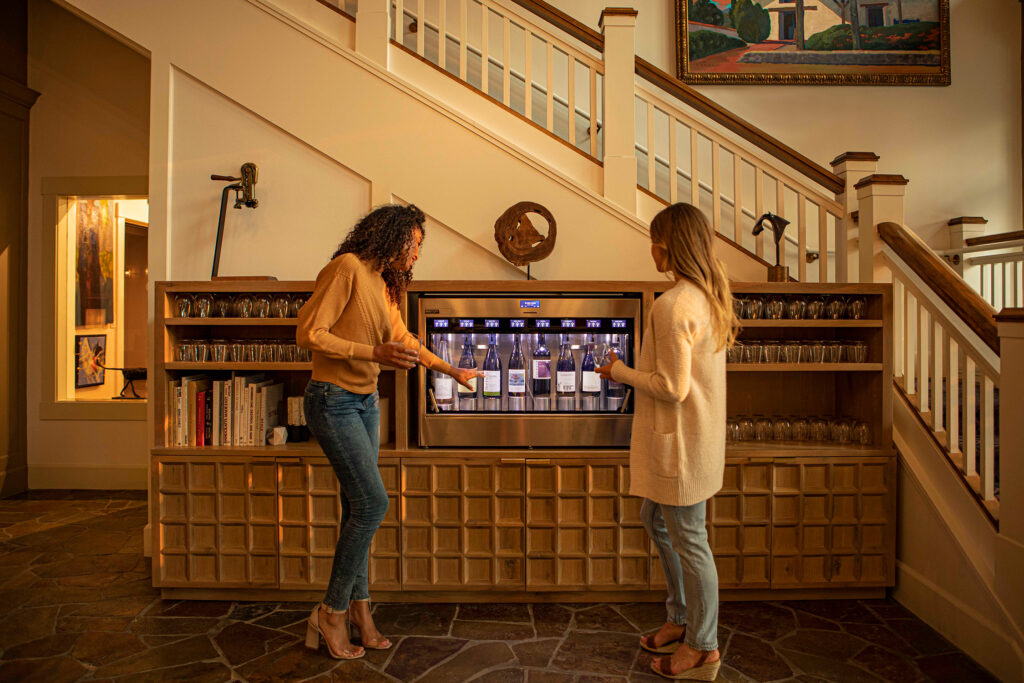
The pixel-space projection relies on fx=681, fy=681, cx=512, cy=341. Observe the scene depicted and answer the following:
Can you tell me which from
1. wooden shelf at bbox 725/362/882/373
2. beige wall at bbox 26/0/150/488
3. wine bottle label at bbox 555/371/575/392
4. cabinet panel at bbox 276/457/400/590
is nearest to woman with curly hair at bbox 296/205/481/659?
cabinet panel at bbox 276/457/400/590

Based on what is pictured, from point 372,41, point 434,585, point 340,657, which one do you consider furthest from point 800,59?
point 340,657

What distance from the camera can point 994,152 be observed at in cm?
554

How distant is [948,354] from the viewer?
3.08 m

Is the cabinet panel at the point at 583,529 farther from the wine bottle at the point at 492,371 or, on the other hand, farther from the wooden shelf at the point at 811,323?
the wooden shelf at the point at 811,323

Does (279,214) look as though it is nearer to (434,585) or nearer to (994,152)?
(434,585)

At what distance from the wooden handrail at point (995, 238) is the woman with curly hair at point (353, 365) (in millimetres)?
4388

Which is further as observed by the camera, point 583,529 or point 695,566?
point 583,529

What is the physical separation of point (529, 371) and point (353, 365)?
1069 mm

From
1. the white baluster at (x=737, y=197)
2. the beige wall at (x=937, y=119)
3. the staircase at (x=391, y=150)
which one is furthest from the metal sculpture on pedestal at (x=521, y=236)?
the beige wall at (x=937, y=119)

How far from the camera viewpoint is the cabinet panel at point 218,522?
3.28 m

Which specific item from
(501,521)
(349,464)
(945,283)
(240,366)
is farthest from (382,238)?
(945,283)

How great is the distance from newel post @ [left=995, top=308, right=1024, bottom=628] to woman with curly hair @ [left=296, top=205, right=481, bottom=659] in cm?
221

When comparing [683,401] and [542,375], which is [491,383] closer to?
[542,375]

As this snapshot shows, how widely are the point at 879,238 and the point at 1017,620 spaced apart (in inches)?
75.1
